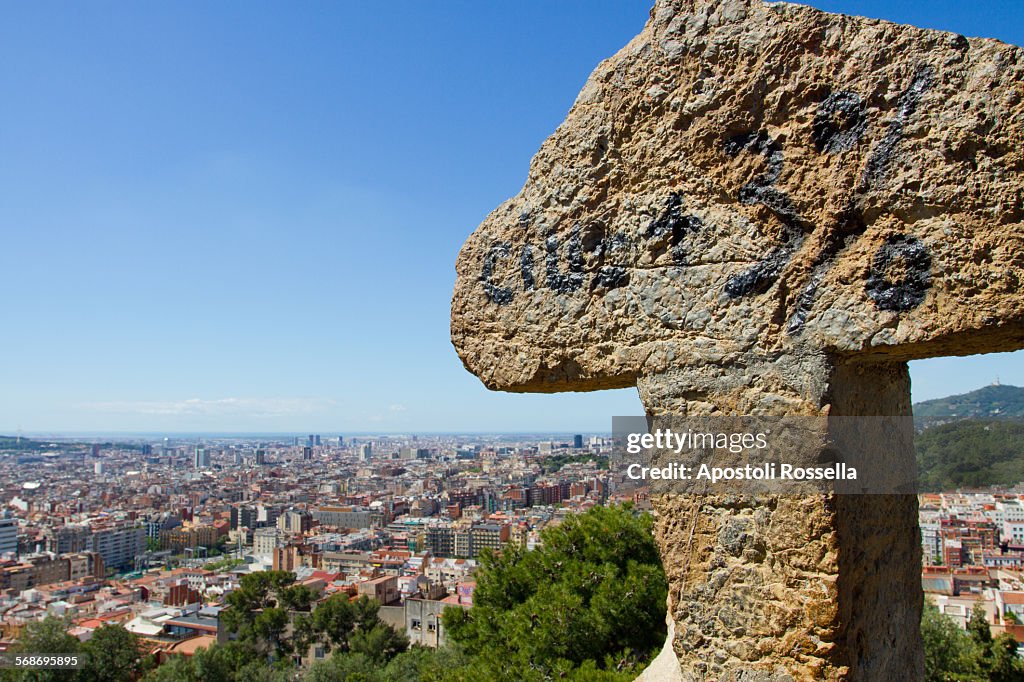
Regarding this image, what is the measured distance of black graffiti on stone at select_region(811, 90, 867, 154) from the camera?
199 cm

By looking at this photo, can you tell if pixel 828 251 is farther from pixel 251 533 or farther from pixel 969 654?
pixel 251 533

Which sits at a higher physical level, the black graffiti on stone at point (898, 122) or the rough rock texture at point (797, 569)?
the black graffiti on stone at point (898, 122)

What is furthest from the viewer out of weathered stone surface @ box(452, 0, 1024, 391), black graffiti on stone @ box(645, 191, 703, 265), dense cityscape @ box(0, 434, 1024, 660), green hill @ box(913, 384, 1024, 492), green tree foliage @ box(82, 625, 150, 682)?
dense cityscape @ box(0, 434, 1024, 660)

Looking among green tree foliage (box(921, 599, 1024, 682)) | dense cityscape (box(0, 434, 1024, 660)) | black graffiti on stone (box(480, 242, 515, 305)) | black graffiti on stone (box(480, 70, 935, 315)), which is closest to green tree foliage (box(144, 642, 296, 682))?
dense cityscape (box(0, 434, 1024, 660))

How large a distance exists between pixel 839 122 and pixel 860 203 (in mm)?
235

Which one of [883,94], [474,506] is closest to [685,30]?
[883,94]

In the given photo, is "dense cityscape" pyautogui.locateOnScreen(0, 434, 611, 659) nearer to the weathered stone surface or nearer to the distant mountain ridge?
the distant mountain ridge

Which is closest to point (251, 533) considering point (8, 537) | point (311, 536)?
point (311, 536)

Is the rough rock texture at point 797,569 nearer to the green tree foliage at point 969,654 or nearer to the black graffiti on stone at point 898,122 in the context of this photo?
the black graffiti on stone at point 898,122

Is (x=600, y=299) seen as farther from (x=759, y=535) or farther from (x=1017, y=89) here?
(x=1017, y=89)

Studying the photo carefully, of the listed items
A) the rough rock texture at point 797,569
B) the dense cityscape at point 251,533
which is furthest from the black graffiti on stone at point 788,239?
the dense cityscape at point 251,533

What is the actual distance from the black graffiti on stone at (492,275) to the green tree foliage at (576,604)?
3.50 metres

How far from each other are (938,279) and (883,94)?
520 millimetres

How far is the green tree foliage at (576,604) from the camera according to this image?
19.8 ft
